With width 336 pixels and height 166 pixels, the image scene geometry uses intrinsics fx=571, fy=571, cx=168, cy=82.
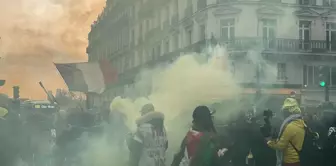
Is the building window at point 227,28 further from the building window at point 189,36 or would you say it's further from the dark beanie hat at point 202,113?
the dark beanie hat at point 202,113

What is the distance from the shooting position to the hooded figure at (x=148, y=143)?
6.85 metres

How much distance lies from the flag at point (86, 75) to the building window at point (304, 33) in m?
12.0

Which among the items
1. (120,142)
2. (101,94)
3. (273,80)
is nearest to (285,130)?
(120,142)

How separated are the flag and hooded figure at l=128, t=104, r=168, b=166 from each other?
8.62 meters

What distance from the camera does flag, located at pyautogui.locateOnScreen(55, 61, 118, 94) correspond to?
50.6ft

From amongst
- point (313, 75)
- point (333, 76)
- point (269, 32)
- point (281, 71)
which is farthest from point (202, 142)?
point (269, 32)

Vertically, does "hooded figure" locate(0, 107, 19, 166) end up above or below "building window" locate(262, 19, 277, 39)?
below

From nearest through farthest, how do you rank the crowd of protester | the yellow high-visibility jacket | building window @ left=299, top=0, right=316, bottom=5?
the crowd of protester < the yellow high-visibility jacket < building window @ left=299, top=0, right=316, bottom=5

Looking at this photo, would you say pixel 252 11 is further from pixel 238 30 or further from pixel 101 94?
pixel 101 94

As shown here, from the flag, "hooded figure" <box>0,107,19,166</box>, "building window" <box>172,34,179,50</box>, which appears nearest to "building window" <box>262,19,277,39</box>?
"building window" <box>172,34,179,50</box>

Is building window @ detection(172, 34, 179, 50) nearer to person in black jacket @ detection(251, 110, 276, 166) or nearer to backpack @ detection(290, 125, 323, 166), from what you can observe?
person in black jacket @ detection(251, 110, 276, 166)

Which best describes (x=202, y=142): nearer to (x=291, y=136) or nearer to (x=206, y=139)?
(x=206, y=139)

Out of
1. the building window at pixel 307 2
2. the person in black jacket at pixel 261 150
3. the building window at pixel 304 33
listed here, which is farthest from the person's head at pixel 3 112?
the building window at pixel 307 2

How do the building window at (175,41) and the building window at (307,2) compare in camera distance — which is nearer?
the building window at (175,41)
